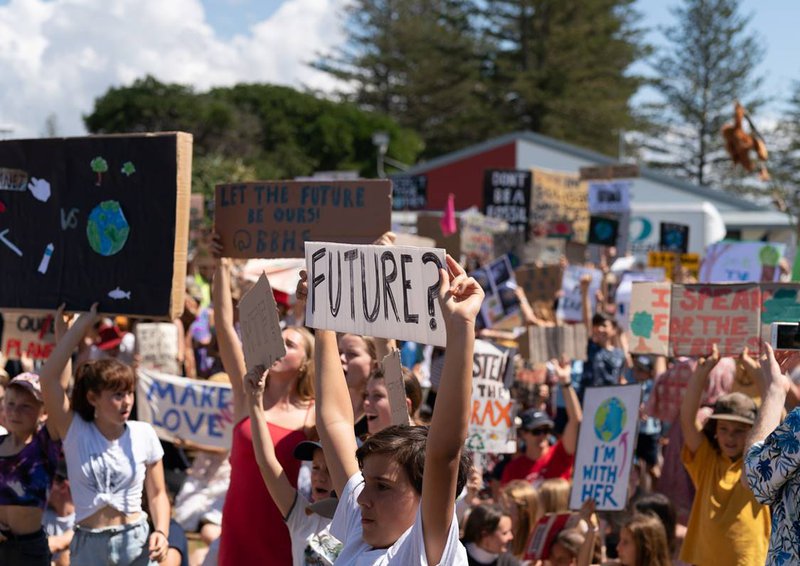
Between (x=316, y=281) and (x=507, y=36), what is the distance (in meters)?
54.0

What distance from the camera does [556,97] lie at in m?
55.9

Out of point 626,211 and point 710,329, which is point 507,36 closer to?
point 626,211

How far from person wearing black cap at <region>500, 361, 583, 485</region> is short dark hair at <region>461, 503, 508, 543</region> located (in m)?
1.06

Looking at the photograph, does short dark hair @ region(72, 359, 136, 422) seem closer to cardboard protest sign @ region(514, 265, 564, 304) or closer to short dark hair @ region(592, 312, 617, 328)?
short dark hair @ region(592, 312, 617, 328)

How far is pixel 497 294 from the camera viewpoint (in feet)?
36.5

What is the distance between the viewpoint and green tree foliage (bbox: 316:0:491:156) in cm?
5869

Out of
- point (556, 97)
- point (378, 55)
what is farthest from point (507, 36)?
point (378, 55)

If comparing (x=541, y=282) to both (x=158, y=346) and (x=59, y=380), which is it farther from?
(x=59, y=380)

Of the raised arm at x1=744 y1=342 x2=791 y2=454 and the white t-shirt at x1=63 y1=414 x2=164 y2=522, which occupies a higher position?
the raised arm at x1=744 y1=342 x2=791 y2=454

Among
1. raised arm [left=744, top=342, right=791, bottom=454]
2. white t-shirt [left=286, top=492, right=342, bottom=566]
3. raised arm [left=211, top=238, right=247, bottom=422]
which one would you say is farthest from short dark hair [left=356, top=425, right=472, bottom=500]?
raised arm [left=211, top=238, right=247, bottom=422]

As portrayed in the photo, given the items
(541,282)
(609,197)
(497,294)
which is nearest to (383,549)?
(497,294)

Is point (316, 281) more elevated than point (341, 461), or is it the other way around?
point (316, 281)

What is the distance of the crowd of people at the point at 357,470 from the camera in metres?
2.96

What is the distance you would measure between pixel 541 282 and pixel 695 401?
22.0 ft
